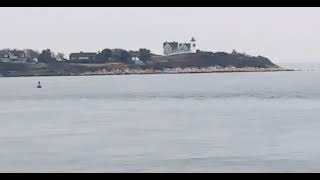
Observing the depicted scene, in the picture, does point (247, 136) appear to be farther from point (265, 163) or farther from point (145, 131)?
point (265, 163)

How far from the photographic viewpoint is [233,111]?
55.0 ft

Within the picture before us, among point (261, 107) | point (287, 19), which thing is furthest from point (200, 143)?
point (287, 19)

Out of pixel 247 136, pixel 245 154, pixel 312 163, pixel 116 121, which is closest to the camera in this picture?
pixel 312 163

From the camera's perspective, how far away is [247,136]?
1129 centimetres

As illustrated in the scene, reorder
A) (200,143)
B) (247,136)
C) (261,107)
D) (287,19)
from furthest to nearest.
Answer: (287,19) → (261,107) → (247,136) → (200,143)

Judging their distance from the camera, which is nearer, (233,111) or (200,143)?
(200,143)

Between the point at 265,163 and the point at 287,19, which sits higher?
the point at 287,19

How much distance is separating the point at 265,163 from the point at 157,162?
1455 millimetres

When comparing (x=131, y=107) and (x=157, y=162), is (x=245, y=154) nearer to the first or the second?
(x=157, y=162)

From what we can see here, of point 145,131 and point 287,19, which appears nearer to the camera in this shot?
point 145,131
